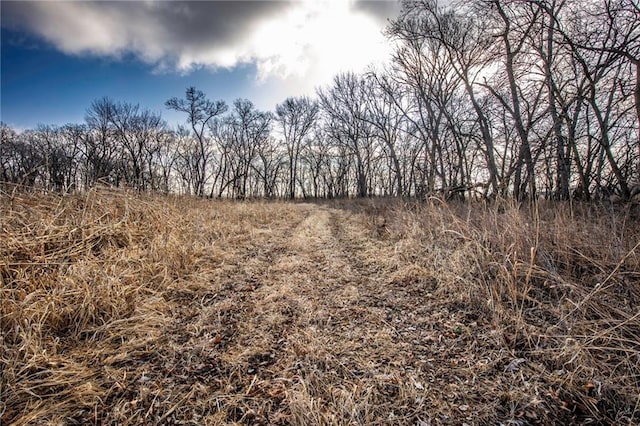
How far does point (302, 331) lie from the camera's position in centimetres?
221

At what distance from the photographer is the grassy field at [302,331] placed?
1439 millimetres

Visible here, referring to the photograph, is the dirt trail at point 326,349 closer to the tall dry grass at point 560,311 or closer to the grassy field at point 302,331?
the grassy field at point 302,331

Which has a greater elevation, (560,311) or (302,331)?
(560,311)

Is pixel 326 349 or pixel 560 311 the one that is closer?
pixel 326 349

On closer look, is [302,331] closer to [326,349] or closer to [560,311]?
[326,349]

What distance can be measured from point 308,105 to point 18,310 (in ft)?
120

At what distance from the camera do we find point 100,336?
1.99m

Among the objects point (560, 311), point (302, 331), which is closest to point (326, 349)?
point (302, 331)

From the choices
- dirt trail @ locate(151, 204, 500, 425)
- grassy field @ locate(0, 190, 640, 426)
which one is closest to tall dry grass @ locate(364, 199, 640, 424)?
grassy field @ locate(0, 190, 640, 426)

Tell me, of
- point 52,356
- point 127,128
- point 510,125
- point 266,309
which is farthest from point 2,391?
point 127,128

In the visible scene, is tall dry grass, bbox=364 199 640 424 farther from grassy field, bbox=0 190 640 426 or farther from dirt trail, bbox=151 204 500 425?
dirt trail, bbox=151 204 500 425

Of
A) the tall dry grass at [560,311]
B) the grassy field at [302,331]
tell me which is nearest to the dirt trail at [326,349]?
the grassy field at [302,331]

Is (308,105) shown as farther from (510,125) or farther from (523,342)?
(523,342)

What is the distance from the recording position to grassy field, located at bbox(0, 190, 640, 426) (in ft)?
4.72
